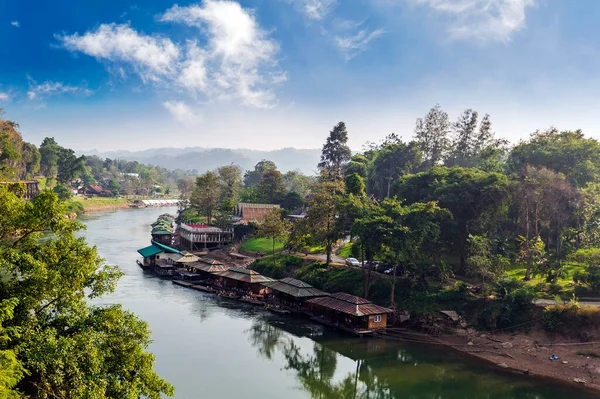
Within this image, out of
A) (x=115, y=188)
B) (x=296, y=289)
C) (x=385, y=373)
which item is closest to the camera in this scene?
(x=385, y=373)

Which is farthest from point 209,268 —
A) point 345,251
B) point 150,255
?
point 345,251

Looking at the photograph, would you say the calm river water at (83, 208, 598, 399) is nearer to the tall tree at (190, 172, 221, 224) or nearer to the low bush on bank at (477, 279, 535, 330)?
the low bush on bank at (477, 279, 535, 330)

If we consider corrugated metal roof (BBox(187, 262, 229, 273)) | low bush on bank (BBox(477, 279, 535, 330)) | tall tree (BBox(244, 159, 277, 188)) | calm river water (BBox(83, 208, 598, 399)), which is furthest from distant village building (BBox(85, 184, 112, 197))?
low bush on bank (BBox(477, 279, 535, 330))

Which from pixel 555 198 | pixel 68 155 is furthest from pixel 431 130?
pixel 68 155

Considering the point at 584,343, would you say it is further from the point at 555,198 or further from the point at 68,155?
the point at 68,155

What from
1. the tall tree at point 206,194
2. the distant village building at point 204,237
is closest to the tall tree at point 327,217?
the distant village building at point 204,237

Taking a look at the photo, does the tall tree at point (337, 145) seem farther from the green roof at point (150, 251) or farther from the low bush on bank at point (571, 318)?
the low bush on bank at point (571, 318)

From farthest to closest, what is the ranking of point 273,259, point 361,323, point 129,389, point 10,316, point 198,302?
1. point 273,259
2. point 198,302
3. point 361,323
4. point 129,389
5. point 10,316

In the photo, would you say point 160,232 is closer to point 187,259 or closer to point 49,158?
point 187,259
